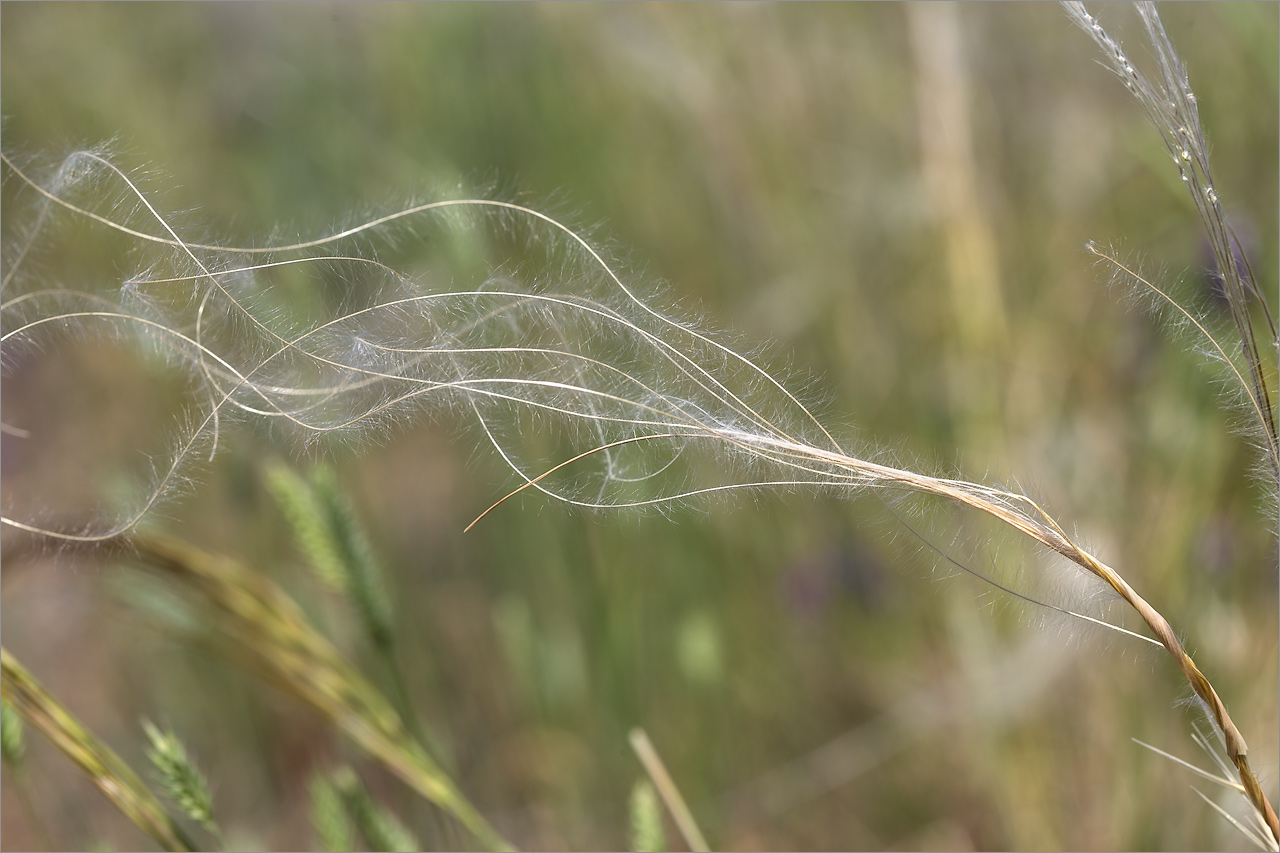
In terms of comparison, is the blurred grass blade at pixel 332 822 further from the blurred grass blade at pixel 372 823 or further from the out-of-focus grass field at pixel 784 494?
the out-of-focus grass field at pixel 784 494

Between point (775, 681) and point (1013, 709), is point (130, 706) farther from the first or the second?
point (1013, 709)

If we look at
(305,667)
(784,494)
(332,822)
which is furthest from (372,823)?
(784,494)

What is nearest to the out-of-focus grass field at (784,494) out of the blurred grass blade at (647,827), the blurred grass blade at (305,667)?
the blurred grass blade at (305,667)

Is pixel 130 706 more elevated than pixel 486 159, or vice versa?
pixel 486 159

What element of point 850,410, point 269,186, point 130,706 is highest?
point 269,186

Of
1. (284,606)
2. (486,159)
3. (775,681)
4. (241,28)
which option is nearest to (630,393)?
(284,606)

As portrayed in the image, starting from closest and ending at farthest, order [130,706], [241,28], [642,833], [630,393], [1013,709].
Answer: [630,393]
[642,833]
[1013,709]
[130,706]
[241,28]

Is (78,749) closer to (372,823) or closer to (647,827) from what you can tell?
(372,823)
